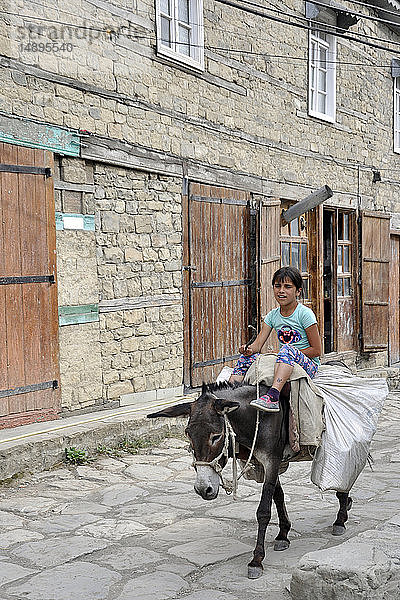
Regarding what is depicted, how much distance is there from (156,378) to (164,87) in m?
3.25

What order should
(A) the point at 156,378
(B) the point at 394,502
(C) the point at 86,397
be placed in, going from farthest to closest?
1. (A) the point at 156,378
2. (C) the point at 86,397
3. (B) the point at 394,502

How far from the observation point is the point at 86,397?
711cm

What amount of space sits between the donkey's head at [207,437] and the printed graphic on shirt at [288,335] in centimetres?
85

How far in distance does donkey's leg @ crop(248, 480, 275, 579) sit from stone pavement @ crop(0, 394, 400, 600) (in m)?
0.06

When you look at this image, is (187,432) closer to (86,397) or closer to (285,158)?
(86,397)

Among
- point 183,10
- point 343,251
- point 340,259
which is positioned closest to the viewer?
point 183,10

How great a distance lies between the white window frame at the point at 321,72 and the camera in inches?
440

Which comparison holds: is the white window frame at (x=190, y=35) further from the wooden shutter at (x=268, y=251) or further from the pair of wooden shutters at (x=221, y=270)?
the wooden shutter at (x=268, y=251)

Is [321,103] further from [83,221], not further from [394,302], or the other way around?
[83,221]

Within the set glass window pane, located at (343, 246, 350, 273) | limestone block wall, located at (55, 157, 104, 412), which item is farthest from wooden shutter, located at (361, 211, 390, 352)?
limestone block wall, located at (55, 157, 104, 412)

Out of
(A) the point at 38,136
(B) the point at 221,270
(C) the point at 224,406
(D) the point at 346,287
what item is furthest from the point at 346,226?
(C) the point at 224,406

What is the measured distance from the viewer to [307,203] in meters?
10.2

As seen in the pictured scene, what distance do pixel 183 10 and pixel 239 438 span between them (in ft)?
20.0

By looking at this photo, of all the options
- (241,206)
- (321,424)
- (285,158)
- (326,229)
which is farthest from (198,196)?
(321,424)
